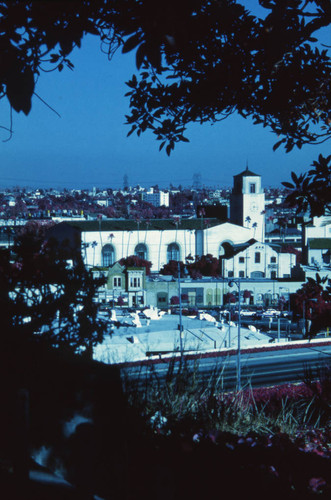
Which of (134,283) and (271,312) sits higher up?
(134,283)

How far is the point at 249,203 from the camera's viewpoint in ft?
119

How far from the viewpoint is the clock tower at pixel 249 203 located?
3255 cm

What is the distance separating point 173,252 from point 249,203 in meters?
6.68

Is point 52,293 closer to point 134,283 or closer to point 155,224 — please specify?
point 134,283

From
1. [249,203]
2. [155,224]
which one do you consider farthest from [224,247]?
[155,224]

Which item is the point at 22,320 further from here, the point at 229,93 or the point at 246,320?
the point at 246,320

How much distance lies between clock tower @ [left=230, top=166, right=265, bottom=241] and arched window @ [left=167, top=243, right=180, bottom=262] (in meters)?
4.34

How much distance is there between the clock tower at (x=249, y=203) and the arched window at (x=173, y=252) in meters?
4.34

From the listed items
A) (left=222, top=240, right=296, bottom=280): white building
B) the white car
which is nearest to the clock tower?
(left=222, top=240, right=296, bottom=280): white building

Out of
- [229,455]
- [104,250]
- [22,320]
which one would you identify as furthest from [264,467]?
[104,250]

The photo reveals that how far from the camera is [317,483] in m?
2.14

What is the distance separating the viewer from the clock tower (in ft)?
107

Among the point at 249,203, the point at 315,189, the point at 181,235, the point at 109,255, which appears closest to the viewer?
the point at 315,189

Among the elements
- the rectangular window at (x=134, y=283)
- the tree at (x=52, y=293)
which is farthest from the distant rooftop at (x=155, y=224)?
the tree at (x=52, y=293)
